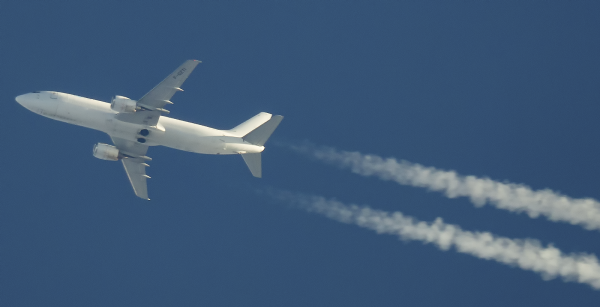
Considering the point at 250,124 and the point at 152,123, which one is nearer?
the point at 152,123

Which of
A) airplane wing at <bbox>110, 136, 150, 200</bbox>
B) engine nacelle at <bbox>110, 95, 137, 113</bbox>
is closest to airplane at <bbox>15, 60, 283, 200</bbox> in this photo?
engine nacelle at <bbox>110, 95, 137, 113</bbox>

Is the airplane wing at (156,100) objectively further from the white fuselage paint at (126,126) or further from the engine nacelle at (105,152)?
the engine nacelle at (105,152)

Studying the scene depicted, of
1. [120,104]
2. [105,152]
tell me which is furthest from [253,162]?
[105,152]

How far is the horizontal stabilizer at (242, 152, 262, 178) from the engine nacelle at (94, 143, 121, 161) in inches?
435

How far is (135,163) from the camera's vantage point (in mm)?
84750

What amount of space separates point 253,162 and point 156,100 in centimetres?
960

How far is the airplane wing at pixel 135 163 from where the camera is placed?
8300 centimetres

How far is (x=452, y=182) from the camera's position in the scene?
84.3m

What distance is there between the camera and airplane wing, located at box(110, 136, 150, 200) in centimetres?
8300

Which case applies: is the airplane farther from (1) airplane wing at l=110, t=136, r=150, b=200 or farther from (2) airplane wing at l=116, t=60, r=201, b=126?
(1) airplane wing at l=110, t=136, r=150, b=200

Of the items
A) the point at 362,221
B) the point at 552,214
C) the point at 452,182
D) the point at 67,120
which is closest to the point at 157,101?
the point at 67,120

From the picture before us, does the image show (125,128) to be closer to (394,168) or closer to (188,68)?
(188,68)

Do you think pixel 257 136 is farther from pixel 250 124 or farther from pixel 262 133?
pixel 250 124

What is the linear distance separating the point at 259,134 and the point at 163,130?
794 cm
